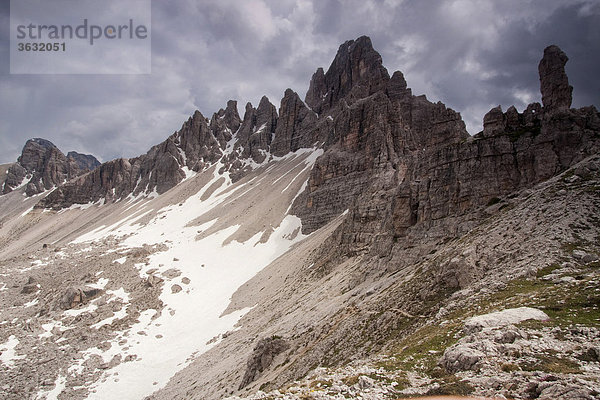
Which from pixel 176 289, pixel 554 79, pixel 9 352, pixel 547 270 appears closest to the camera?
pixel 547 270

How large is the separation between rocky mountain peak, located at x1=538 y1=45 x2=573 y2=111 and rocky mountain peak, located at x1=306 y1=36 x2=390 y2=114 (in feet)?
268

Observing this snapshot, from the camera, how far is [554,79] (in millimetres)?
38562

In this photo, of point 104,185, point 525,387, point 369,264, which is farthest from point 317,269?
point 104,185

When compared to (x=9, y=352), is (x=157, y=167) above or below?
above

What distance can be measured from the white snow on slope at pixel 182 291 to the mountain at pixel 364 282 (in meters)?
0.37

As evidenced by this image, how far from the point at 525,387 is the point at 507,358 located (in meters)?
1.90

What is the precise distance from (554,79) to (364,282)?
33.4m

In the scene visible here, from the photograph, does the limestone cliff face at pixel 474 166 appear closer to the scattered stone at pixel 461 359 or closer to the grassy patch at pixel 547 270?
the grassy patch at pixel 547 270

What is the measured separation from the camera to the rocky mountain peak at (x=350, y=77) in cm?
12193

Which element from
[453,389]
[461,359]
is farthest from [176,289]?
[453,389]

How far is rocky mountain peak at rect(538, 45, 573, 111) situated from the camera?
37719 mm

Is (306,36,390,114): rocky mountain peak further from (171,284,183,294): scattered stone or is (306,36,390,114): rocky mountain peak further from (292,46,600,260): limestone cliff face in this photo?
(171,284,183,294): scattered stone

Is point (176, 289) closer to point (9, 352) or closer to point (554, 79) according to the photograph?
point (9, 352)

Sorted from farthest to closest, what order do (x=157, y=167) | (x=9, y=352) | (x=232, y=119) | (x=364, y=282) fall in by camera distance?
1. (x=232, y=119)
2. (x=157, y=167)
3. (x=9, y=352)
4. (x=364, y=282)
